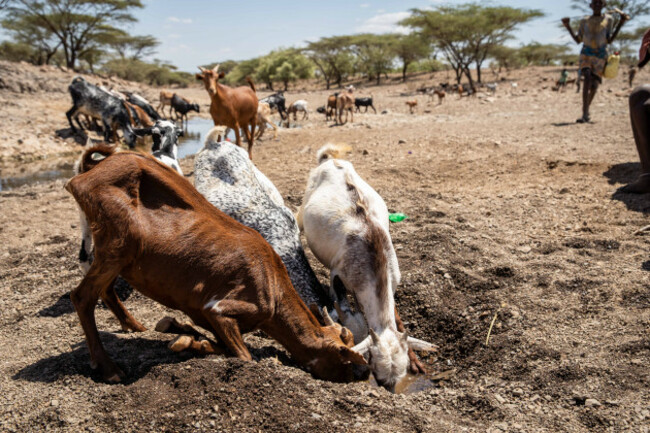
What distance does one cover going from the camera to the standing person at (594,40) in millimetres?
11008

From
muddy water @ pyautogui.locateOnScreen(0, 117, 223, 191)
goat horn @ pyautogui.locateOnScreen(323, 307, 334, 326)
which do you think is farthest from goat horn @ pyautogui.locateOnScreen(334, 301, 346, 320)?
muddy water @ pyautogui.locateOnScreen(0, 117, 223, 191)

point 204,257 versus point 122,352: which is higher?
point 204,257

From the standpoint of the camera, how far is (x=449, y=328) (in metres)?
4.23

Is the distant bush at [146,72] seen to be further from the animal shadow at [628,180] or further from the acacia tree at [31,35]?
the animal shadow at [628,180]

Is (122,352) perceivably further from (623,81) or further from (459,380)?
(623,81)

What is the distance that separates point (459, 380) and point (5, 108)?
18.3m

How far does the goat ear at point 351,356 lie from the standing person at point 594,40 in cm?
1086

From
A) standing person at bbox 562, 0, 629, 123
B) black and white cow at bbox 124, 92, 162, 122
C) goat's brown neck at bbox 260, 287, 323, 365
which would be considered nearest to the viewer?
goat's brown neck at bbox 260, 287, 323, 365

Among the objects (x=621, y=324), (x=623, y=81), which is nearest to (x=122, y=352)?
(x=621, y=324)

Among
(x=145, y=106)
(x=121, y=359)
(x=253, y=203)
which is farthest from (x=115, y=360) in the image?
(x=145, y=106)

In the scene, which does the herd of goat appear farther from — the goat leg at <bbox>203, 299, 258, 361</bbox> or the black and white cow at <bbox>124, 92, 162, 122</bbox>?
the black and white cow at <bbox>124, 92, 162, 122</bbox>

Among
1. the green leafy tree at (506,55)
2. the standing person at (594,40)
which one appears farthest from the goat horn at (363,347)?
the green leafy tree at (506,55)

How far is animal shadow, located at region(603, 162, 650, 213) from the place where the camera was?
5891 mm

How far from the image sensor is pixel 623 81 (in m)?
28.0
